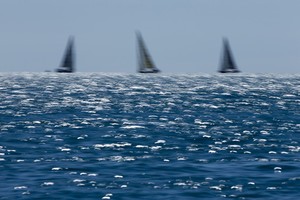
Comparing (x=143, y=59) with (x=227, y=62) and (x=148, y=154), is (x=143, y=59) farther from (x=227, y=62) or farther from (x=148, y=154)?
(x=148, y=154)

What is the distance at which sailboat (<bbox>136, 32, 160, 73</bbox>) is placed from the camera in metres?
178

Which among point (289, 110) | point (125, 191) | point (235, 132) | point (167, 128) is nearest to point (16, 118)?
point (167, 128)

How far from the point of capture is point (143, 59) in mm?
179625

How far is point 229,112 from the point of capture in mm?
63094

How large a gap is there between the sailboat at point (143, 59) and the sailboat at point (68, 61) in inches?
790

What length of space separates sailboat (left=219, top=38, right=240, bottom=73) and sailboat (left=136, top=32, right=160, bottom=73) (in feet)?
62.3

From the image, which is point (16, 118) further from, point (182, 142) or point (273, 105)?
point (273, 105)

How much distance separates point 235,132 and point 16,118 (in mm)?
17468

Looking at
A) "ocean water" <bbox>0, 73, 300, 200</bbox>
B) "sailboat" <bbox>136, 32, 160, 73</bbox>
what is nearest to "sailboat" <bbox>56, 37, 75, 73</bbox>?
"sailboat" <bbox>136, 32, 160, 73</bbox>

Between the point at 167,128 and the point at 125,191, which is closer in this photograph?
the point at 125,191

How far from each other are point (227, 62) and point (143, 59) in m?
24.9

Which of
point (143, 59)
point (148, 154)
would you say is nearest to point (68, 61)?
point (143, 59)

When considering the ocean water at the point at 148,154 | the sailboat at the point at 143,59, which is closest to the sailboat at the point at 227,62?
the sailboat at the point at 143,59

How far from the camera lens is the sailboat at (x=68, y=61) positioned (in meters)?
191
